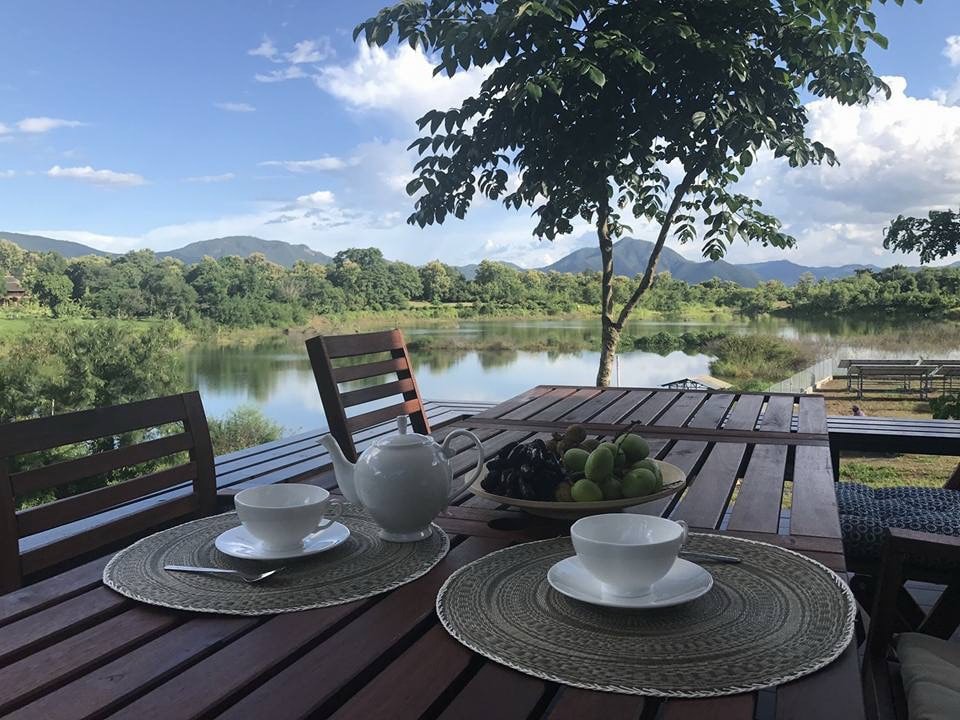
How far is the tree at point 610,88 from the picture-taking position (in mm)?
3266

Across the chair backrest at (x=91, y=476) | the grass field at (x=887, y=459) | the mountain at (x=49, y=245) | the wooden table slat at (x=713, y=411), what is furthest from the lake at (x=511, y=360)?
the chair backrest at (x=91, y=476)

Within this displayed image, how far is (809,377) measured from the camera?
540 centimetres

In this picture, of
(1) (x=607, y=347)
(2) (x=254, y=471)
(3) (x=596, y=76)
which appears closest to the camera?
(2) (x=254, y=471)

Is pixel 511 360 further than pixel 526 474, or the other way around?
pixel 511 360

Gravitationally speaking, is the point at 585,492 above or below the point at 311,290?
below

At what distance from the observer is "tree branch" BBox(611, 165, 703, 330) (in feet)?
14.2

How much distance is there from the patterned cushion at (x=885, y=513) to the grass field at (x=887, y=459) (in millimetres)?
2901

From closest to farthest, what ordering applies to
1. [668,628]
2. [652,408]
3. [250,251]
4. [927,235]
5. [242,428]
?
1. [668,628]
2. [652,408]
3. [927,235]
4. [250,251]
5. [242,428]

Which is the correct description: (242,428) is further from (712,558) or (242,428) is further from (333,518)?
(712,558)

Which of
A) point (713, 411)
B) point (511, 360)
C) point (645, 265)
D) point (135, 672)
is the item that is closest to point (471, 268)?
point (511, 360)

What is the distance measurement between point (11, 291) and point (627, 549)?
5.44 m

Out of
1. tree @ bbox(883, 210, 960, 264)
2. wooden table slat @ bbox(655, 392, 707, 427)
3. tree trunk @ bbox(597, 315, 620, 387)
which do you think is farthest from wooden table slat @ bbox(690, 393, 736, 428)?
tree @ bbox(883, 210, 960, 264)

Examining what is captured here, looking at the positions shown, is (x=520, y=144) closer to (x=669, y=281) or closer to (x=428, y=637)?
(x=669, y=281)

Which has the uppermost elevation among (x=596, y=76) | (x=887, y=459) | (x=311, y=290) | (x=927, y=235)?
(x=596, y=76)
